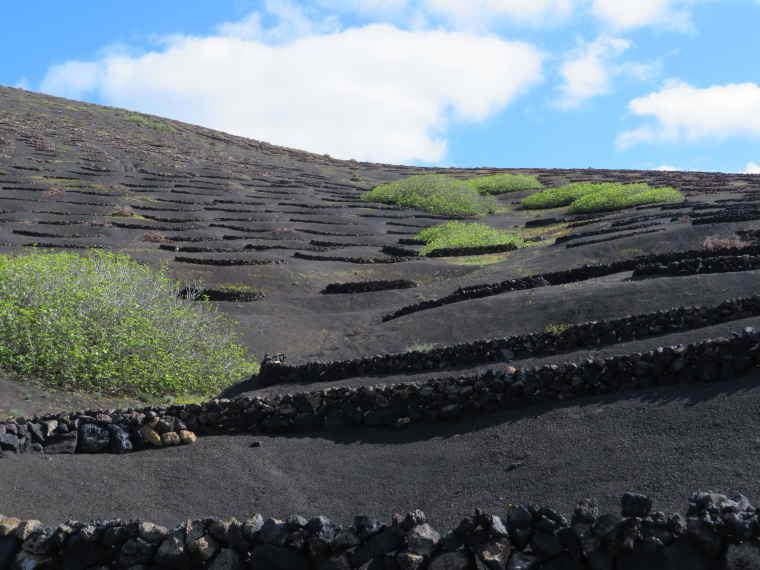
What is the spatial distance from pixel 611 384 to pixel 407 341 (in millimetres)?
9848

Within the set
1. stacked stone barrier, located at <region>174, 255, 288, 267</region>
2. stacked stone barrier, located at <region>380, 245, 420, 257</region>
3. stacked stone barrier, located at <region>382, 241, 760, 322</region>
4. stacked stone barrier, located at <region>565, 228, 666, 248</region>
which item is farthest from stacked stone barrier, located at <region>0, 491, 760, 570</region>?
stacked stone barrier, located at <region>380, 245, 420, 257</region>

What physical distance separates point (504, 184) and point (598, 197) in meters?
19.5

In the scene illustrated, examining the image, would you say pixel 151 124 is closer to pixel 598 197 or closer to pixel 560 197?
pixel 560 197

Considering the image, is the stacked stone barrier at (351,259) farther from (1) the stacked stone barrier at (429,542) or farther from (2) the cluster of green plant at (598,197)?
(1) the stacked stone barrier at (429,542)

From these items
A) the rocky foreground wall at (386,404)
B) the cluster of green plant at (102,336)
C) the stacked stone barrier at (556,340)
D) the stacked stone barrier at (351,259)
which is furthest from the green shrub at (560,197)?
the rocky foreground wall at (386,404)

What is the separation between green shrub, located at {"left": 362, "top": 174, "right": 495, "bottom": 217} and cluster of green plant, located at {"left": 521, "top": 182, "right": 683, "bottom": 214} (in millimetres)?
4721

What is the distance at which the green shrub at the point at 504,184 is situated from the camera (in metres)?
72.0

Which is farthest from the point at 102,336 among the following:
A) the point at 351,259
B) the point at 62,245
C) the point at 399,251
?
the point at 399,251

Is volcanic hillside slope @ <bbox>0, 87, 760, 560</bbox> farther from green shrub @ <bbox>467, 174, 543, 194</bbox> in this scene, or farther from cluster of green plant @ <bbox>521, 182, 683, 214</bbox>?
green shrub @ <bbox>467, 174, 543, 194</bbox>

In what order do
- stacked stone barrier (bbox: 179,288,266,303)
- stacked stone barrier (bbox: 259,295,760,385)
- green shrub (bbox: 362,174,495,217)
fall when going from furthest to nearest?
green shrub (bbox: 362,174,495,217)
stacked stone barrier (bbox: 179,288,266,303)
stacked stone barrier (bbox: 259,295,760,385)

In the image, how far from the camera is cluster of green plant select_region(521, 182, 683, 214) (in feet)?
170

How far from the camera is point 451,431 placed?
10656 millimetres

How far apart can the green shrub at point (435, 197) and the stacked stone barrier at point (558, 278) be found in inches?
1281

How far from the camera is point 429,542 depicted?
18.2ft
